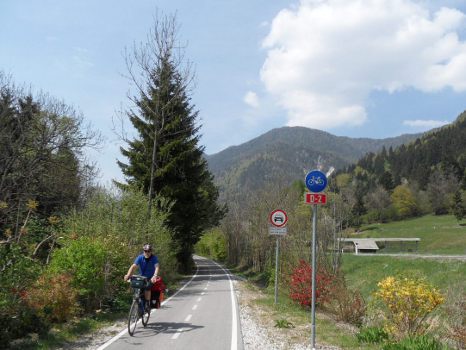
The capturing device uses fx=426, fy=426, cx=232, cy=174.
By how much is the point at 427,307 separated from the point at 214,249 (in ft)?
233

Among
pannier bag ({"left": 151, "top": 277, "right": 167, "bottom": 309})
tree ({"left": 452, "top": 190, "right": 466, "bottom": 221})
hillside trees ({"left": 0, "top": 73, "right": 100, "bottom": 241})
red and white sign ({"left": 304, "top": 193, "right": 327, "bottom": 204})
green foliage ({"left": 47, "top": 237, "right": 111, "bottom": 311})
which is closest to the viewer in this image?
red and white sign ({"left": 304, "top": 193, "right": 327, "bottom": 204})

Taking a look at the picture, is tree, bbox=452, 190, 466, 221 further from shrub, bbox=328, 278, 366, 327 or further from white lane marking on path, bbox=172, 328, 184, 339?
white lane marking on path, bbox=172, 328, 184, 339

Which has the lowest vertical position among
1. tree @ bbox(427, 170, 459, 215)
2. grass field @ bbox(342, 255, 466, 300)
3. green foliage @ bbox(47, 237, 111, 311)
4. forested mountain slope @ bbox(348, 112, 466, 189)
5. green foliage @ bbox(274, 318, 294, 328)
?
grass field @ bbox(342, 255, 466, 300)

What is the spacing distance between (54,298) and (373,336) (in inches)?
273

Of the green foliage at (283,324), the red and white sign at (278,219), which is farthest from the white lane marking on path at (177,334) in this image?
the red and white sign at (278,219)

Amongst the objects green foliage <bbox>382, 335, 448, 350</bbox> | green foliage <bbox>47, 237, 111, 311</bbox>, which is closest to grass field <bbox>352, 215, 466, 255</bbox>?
green foliage <bbox>47, 237, 111, 311</bbox>

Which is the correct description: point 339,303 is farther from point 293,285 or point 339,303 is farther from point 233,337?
point 233,337

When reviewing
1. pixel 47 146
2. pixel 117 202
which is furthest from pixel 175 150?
pixel 117 202

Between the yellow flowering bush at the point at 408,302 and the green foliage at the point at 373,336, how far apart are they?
285 millimetres

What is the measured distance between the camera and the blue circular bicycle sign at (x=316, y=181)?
856 cm

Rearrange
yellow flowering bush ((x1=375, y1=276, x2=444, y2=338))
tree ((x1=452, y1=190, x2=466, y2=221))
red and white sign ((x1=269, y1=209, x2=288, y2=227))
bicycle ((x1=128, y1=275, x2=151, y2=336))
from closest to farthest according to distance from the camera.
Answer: yellow flowering bush ((x1=375, y1=276, x2=444, y2=338)), bicycle ((x1=128, y1=275, x2=151, y2=336)), red and white sign ((x1=269, y1=209, x2=288, y2=227)), tree ((x1=452, y1=190, x2=466, y2=221))

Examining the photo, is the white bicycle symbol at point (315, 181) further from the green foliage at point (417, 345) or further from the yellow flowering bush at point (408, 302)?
the green foliage at point (417, 345)

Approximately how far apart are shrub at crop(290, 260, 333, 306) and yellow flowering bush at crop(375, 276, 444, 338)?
4.85 metres

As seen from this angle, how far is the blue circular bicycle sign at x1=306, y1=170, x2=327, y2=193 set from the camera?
28.1 feet
